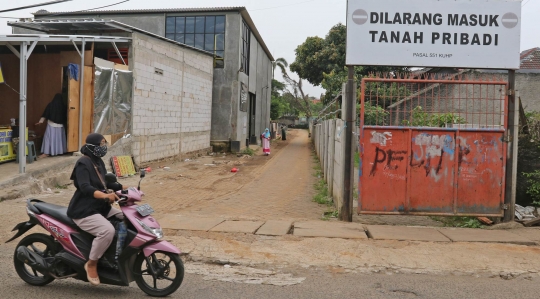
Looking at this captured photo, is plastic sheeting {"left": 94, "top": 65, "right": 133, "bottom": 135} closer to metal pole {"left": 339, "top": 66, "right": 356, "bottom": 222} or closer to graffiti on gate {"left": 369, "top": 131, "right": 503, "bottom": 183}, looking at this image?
metal pole {"left": 339, "top": 66, "right": 356, "bottom": 222}

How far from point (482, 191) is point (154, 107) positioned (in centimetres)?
1114

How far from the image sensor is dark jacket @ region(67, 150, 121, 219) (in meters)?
4.45

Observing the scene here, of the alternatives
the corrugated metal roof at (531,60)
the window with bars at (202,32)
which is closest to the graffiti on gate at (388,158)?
the corrugated metal roof at (531,60)

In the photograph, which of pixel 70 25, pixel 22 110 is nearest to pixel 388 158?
pixel 22 110

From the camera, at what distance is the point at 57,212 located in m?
4.59

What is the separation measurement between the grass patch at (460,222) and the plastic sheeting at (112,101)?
924 centimetres

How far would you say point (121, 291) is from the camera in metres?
4.75

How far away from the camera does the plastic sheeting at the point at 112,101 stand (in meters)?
13.4

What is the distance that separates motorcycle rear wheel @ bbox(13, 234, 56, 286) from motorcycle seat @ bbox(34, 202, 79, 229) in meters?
0.31

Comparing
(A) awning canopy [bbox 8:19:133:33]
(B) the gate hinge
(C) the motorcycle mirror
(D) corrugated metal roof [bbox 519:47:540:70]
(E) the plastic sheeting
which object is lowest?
(C) the motorcycle mirror

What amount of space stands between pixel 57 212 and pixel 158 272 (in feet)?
3.69

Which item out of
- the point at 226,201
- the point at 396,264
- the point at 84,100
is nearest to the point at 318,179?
the point at 226,201

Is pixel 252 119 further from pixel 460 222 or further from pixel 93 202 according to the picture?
A: pixel 93 202

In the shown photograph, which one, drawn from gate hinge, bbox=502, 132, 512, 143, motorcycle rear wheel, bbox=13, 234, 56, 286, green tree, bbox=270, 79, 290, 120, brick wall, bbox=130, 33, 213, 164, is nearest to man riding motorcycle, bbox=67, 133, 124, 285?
motorcycle rear wheel, bbox=13, 234, 56, 286
